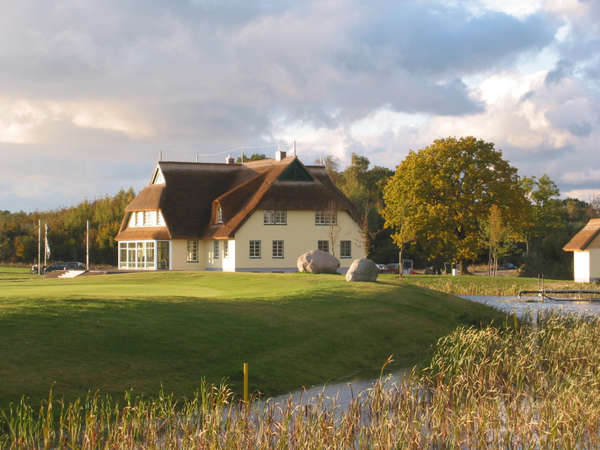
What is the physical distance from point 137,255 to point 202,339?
36.8m

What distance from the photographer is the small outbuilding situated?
146 feet

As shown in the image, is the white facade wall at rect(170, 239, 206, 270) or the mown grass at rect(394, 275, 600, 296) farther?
the white facade wall at rect(170, 239, 206, 270)

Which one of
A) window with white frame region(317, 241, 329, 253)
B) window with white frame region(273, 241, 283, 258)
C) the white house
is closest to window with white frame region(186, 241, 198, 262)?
the white house

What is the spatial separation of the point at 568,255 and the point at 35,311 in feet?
164

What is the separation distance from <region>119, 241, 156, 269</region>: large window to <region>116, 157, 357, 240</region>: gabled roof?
3.85ft

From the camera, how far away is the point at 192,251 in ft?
166

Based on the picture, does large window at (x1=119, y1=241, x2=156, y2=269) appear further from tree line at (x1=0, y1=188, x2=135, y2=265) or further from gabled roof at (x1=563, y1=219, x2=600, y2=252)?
gabled roof at (x1=563, y1=219, x2=600, y2=252)

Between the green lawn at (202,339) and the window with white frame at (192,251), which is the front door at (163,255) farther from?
the green lawn at (202,339)

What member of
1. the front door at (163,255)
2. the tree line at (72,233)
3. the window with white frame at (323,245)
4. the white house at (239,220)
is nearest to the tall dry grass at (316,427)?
the white house at (239,220)

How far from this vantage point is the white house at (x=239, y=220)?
47.1 m

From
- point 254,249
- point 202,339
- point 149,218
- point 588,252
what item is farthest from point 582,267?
point 202,339

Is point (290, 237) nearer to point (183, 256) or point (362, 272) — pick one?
point (183, 256)

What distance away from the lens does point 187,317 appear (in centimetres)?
1758

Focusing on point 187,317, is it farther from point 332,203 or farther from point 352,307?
point 332,203
